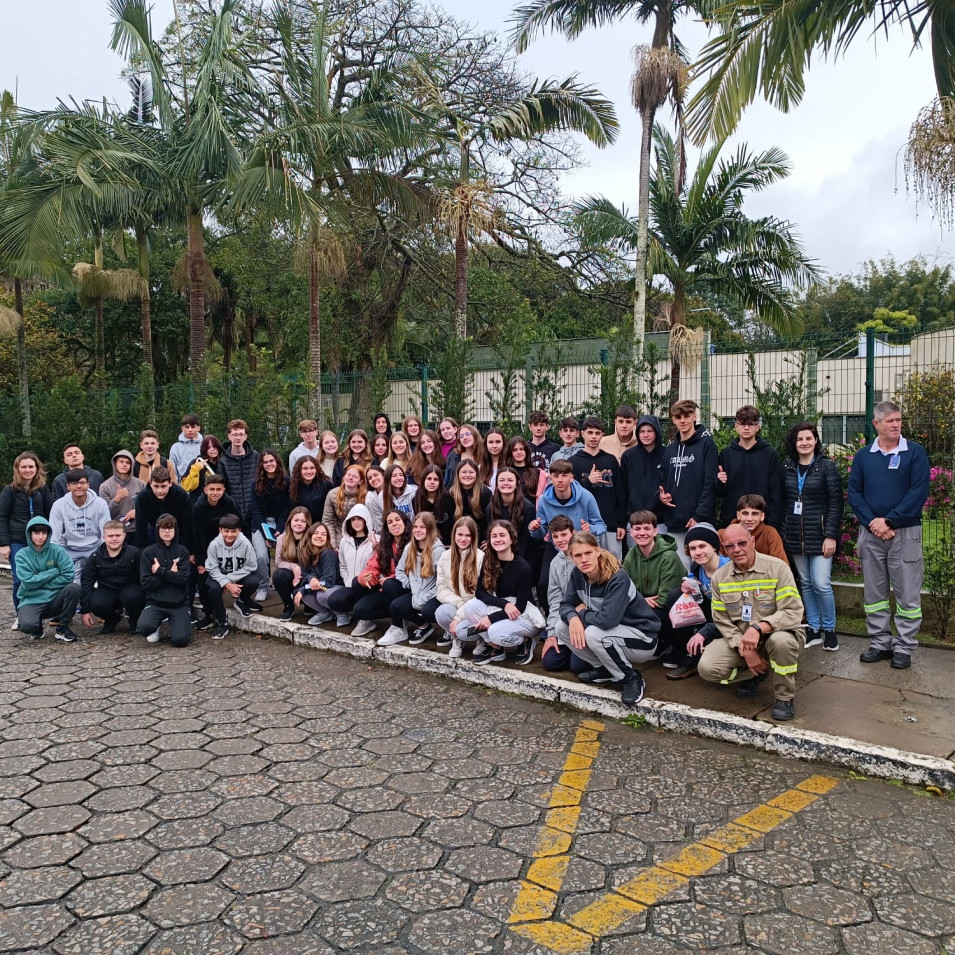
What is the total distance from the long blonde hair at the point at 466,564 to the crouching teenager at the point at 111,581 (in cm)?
330

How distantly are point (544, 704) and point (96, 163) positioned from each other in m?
14.2

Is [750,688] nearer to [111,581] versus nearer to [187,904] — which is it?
[187,904]

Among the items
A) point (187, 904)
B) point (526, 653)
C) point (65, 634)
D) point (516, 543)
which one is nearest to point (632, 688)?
point (526, 653)

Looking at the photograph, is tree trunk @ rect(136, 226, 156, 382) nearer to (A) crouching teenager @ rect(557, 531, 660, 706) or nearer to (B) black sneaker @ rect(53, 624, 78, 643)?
(B) black sneaker @ rect(53, 624, 78, 643)

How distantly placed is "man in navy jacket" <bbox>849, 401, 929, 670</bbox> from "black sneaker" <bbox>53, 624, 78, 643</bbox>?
7.01 metres

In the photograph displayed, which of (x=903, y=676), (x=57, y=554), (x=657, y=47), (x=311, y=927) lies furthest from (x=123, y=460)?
(x=657, y=47)

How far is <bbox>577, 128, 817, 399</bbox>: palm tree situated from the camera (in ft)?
57.6

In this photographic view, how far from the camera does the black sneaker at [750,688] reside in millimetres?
5836

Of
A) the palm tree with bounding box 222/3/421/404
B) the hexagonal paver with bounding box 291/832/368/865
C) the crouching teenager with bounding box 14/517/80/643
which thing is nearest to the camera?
the hexagonal paver with bounding box 291/832/368/865

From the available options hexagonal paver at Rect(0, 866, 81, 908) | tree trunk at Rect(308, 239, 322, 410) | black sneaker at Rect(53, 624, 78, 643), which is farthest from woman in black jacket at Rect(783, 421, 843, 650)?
tree trunk at Rect(308, 239, 322, 410)

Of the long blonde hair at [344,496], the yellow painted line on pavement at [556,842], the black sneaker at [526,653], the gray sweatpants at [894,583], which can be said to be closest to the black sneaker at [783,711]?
the yellow painted line on pavement at [556,842]

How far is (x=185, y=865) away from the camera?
12.4 feet

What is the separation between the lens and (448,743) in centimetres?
531

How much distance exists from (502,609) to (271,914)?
147 inches
